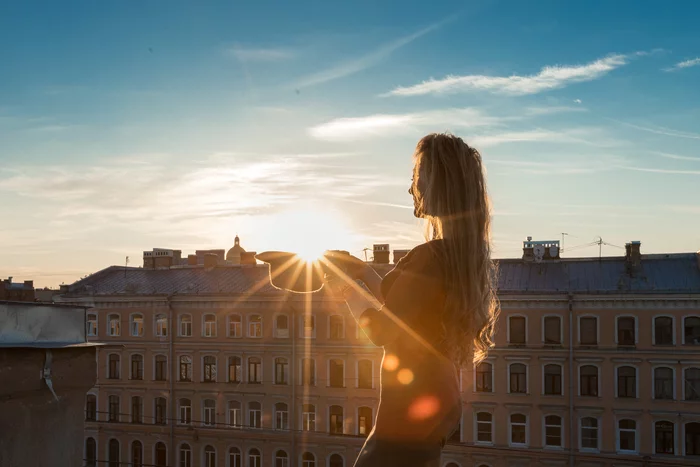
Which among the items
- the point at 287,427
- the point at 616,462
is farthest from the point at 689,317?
the point at 287,427

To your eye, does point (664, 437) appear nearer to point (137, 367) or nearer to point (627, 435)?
point (627, 435)

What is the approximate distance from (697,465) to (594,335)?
284 inches

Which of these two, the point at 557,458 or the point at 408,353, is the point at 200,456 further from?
the point at 408,353

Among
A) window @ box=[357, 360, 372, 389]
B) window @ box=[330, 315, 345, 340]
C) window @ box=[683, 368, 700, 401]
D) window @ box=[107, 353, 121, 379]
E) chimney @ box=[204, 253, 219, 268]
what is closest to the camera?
window @ box=[683, 368, 700, 401]

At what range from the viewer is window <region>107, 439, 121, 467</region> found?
1895 inches

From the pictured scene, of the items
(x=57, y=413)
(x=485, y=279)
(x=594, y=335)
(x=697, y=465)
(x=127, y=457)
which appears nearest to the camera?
(x=485, y=279)

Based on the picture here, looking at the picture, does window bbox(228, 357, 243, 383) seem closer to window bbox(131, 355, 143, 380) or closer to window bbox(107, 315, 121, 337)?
window bbox(131, 355, 143, 380)

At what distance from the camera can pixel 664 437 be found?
3719 centimetres

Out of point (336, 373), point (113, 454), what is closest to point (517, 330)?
point (336, 373)

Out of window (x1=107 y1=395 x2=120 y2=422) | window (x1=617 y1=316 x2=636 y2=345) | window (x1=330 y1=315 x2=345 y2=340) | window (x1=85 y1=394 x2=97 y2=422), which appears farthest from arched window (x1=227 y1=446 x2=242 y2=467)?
window (x1=617 y1=316 x2=636 y2=345)

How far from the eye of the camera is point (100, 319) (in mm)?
49250

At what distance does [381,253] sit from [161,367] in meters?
14.5

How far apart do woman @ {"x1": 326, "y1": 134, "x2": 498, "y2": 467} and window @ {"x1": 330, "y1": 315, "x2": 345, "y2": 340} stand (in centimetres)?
4000

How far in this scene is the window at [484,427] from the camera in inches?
1582
